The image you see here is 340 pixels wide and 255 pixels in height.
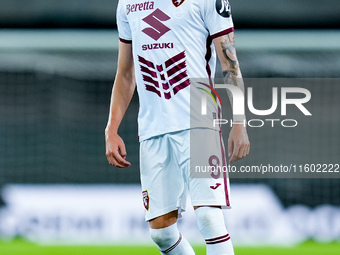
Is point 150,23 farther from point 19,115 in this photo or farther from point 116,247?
point 19,115

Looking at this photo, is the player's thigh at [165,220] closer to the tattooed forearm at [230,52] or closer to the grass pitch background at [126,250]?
the tattooed forearm at [230,52]

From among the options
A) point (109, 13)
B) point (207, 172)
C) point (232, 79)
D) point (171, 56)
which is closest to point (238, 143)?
point (207, 172)

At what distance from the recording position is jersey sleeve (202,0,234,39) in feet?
9.27

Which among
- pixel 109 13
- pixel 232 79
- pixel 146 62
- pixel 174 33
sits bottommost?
pixel 232 79

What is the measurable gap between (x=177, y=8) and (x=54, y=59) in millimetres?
4654

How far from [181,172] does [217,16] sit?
28.6 inches

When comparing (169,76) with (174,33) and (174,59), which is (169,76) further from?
(174,33)

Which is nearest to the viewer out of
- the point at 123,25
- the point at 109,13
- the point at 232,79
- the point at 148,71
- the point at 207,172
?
the point at 207,172

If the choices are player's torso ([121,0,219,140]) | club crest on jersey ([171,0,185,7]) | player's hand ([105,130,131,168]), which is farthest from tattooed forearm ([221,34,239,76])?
player's hand ([105,130,131,168])

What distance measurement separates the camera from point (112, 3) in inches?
283

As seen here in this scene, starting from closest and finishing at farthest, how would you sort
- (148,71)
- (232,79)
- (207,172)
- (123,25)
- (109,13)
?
(207,172) → (232,79) → (148,71) → (123,25) → (109,13)

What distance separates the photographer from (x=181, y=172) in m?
2.90

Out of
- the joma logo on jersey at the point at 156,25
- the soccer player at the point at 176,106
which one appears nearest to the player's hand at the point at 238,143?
the soccer player at the point at 176,106

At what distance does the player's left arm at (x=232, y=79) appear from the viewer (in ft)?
9.01
